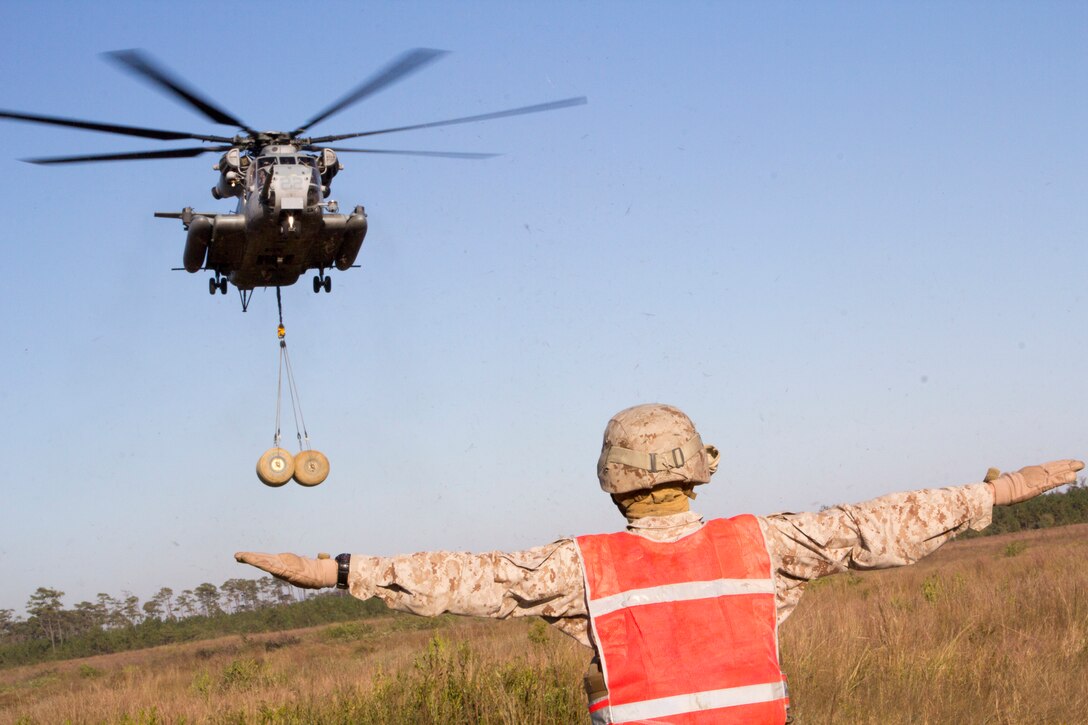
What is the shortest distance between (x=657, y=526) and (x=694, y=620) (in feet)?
1.24

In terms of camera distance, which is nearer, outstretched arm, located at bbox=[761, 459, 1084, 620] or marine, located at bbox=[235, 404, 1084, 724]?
marine, located at bbox=[235, 404, 1084, 724]

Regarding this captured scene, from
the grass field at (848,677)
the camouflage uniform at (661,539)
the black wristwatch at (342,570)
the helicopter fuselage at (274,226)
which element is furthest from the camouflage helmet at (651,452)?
the helicopter fuselage at (274,226)

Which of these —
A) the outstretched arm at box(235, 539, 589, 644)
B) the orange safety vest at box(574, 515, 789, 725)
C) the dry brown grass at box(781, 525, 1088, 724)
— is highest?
the outstretched arm at box(235, 539, 589, 644)

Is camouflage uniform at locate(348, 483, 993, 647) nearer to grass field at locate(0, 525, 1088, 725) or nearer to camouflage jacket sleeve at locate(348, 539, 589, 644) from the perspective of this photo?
camouflage jacket sleeve at locate(348, 539, 589, 644)

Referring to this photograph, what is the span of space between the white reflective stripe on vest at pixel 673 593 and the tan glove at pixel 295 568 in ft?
2.83

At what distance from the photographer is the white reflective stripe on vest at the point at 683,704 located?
3.33 m

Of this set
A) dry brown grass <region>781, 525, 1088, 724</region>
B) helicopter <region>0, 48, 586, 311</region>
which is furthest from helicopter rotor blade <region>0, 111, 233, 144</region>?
dry brown grass <region>781, 525, 1088, 724</region>

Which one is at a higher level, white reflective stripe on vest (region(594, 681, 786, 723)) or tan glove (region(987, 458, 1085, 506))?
tan glove (region(987, 458, 1085, 506))

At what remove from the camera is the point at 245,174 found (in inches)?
599

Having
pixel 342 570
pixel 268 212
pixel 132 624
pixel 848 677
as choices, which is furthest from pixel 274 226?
pixel 132 624

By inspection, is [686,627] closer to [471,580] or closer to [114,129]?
[471,580]

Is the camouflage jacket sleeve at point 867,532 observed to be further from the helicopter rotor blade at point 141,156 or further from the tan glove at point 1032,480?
the helicopter rotor blade at point 141,156

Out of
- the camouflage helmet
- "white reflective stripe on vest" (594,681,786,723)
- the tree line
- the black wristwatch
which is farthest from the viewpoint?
the tree line

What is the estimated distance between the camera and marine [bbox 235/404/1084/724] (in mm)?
3377
